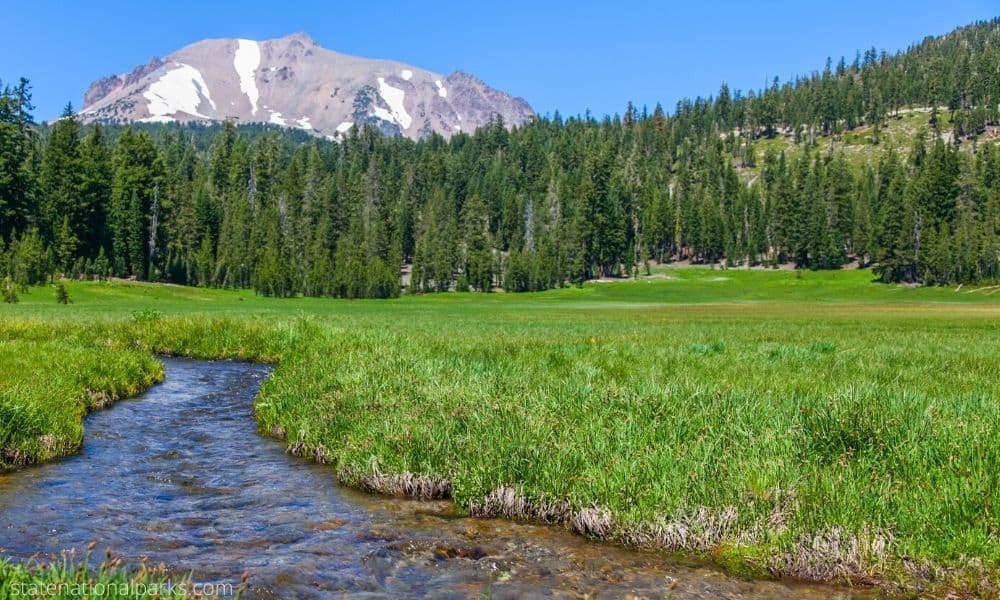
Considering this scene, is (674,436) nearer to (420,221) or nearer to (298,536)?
(298,536)

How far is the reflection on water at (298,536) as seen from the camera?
7.58 metres

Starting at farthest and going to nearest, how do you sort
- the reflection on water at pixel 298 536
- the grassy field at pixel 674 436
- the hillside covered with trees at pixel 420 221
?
the hillside covered with trees at pixel 420 221
the grassy field at pixel 674 436
the reflection on water at pixel 298 536

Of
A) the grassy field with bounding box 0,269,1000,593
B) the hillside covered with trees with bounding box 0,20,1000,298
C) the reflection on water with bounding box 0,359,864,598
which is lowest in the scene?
the reflection on water with bounding box 0,359,864,598

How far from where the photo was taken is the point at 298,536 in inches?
355

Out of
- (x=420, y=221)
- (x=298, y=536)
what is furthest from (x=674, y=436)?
(x=420, y=221)

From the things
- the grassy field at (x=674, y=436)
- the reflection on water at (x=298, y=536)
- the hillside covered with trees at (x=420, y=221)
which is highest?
the hillside covered with trees at (x=420, y=221)

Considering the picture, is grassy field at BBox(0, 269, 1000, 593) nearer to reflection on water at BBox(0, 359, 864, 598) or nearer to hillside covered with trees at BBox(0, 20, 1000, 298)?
reflection on water at BBox(0, 359, 864, 598)

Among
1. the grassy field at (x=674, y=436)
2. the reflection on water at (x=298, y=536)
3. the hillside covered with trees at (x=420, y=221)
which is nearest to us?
the reflection on water at (x=298, y=536)

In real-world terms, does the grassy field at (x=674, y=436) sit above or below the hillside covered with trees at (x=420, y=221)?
below

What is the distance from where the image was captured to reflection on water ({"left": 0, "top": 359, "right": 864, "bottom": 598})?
298 inches

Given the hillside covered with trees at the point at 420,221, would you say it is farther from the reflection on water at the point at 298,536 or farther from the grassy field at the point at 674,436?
the reflection on water at the point at 298,536

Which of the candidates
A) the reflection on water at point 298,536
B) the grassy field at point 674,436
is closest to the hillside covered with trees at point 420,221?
the grassy field at point 674,436

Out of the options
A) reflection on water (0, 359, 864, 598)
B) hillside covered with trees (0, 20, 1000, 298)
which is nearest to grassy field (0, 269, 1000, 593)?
reflection on water (0, 359, 864, 598)

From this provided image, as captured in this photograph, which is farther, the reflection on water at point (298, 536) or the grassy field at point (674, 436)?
the grassy field at point (674, 436)
